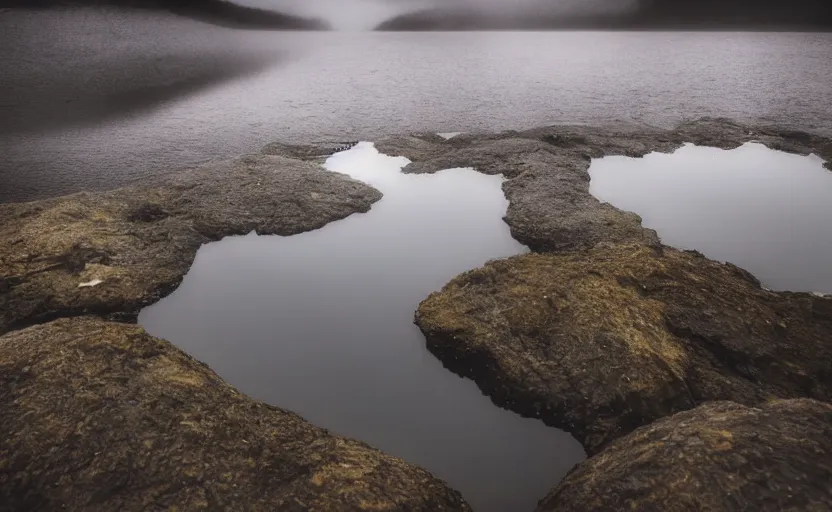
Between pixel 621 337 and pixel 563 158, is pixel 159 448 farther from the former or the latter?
pixel 563 158

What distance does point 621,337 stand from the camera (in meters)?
1.58

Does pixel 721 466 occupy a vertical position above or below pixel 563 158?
above

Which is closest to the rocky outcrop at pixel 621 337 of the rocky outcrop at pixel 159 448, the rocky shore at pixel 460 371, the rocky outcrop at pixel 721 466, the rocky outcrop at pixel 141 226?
the rocky shore at pixel 460 371

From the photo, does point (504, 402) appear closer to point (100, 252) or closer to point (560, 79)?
point (100, 252)

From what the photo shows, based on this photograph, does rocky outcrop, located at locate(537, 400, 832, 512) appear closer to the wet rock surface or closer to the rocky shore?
the rocky shore

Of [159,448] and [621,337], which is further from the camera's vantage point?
[621,337]

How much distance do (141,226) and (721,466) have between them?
223 centimetres

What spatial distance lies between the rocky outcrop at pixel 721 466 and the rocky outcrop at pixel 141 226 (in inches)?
62.3

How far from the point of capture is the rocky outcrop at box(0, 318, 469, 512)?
3.61 feet

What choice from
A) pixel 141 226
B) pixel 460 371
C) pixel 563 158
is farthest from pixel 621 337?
pixel 141 226

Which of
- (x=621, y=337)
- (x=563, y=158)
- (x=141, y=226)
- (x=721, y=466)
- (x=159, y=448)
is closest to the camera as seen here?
(x=721, y=466)

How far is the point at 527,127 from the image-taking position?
388 centimetres

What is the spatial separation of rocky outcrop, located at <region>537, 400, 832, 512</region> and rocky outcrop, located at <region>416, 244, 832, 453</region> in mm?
285

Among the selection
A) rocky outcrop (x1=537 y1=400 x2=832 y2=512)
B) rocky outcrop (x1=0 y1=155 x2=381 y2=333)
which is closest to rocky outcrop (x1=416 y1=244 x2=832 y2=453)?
rocky outcrop (x1=537 y1=400 x2=832 y2=512)
